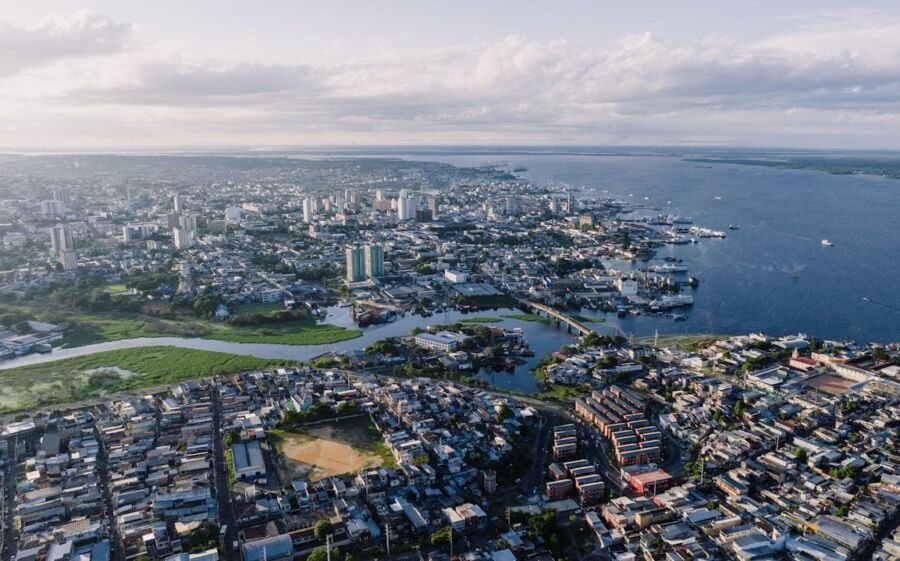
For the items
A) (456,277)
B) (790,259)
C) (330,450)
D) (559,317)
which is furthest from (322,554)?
(790,259)

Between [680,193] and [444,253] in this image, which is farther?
[680,193]

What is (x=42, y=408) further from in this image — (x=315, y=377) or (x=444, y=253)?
(x=444, y=253)

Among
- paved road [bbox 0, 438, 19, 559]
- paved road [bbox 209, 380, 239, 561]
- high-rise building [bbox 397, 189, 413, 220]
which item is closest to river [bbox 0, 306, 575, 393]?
paved road [bbox 209, 380, 239, 561]

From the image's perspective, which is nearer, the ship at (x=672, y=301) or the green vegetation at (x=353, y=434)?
the green vegetation at (x=353, y=434)

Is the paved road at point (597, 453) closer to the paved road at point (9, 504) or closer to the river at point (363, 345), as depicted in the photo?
the river at point (363, 345)

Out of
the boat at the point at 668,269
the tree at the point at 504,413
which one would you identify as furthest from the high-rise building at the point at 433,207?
the tree at the point at 504,413

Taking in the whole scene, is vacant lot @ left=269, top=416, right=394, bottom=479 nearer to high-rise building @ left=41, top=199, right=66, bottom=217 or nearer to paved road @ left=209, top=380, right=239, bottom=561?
paved road @ left=209, top=380, right=239, bottom=561

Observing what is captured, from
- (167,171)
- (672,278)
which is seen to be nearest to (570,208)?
(672,278)
